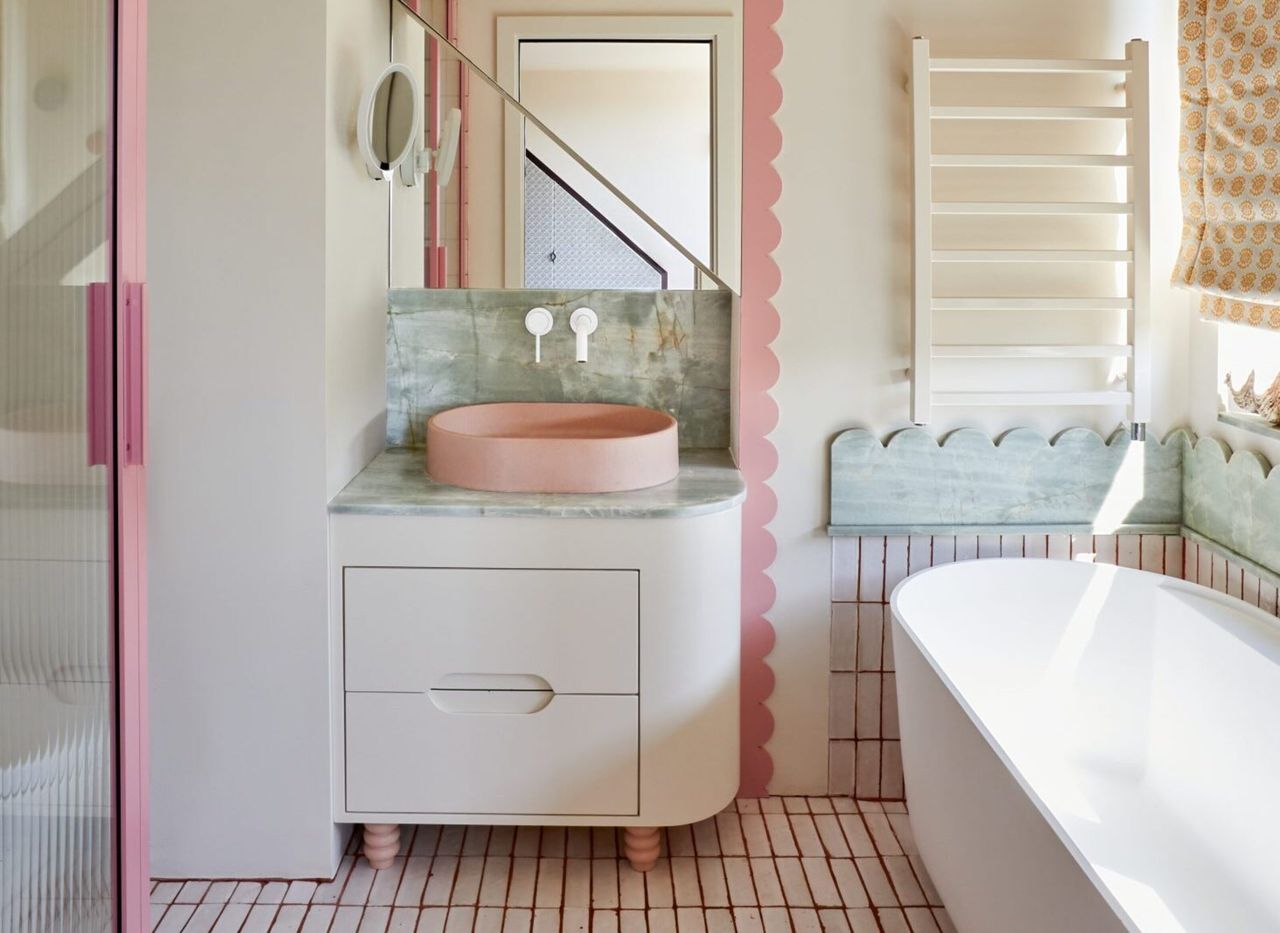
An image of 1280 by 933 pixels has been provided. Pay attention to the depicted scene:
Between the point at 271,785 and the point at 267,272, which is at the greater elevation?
the point at 267,272

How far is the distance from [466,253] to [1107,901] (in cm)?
200

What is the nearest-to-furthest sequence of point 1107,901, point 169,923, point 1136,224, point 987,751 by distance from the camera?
point 1107,901 → point 987,751 → point 169,923 → point 1136,224


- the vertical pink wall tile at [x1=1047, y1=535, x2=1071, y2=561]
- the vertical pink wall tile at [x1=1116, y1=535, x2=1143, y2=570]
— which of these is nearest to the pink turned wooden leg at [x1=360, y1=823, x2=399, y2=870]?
the vertical pink wall tile at [x1=1047, y1=535, x2=1071, y2=561]

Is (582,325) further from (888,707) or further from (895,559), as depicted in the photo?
(888,707)

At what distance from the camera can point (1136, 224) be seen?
106 inches

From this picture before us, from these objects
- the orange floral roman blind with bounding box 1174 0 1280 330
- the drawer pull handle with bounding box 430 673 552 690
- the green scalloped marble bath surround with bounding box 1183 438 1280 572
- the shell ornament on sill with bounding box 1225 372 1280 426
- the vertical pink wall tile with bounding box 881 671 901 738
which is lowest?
the vertical pink wall tile with bounding box 881 671 901 738

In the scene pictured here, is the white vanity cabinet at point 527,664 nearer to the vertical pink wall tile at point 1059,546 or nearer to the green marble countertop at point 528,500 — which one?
the green marble countertop at point 528,500

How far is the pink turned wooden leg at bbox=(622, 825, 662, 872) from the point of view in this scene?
2496mm

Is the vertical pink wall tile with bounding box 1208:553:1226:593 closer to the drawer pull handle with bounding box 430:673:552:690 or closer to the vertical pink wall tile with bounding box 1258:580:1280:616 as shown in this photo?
the vertical pink wall tile with bounding box 1258:580:1280:616

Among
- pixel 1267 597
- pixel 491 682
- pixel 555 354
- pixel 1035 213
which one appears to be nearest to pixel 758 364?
pixel 555 354

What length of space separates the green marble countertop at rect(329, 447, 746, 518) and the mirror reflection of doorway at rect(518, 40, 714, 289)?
62 cm

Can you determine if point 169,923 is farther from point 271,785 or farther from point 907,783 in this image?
point 907,783

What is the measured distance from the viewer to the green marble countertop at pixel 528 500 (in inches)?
92.1

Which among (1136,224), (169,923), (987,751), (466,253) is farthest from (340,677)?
(1136,224)
